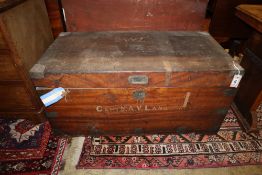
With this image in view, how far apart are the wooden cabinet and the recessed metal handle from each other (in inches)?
30.7

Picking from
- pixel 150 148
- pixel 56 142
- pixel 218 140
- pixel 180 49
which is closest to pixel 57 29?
pixel 56 142

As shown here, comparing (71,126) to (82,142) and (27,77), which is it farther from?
(27,77)

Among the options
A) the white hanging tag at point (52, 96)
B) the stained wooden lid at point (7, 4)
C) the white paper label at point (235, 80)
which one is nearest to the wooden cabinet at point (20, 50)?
the stained wooden lid at point (7, 4)

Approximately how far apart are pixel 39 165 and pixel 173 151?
3.11ft

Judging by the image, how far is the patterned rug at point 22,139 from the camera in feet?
4.24

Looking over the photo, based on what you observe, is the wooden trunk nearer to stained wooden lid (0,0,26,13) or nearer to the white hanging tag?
the white hanging tag

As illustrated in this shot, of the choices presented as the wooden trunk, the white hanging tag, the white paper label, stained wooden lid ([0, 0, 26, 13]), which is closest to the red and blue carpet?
the wooden trunk

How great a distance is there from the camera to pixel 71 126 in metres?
1.30

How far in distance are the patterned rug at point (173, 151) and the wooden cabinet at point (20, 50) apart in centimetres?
58

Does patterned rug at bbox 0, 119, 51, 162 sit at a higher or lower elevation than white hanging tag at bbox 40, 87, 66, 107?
lower

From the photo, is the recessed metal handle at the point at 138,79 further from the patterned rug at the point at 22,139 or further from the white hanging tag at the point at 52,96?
the patterned rug at the point at 22,139

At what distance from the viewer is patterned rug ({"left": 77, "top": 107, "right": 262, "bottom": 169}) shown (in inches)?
48.6

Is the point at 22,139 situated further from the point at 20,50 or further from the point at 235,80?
the point at 235,80

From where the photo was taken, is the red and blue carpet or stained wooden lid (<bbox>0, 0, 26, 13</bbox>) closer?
stained wooden lid (<bbox>0, 0, 26, 13</bbox>)
